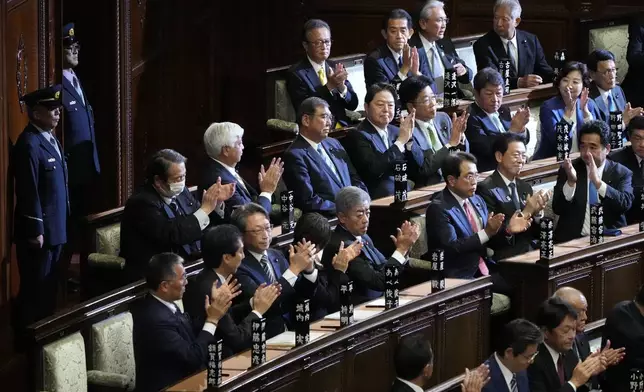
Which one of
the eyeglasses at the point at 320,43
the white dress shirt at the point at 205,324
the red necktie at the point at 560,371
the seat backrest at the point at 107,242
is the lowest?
the red necktie at the point at 560,371

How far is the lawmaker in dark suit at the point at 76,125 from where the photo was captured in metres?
7.89

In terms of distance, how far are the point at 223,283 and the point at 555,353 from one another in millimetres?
1400

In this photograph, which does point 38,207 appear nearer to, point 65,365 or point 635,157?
point 65,365

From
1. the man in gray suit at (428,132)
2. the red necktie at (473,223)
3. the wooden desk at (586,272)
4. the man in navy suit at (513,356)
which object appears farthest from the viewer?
the man in gray suit at (428,132)

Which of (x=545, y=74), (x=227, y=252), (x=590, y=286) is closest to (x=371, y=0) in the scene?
(x=545, y=74)

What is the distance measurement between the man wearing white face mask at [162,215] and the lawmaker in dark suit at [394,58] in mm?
2032

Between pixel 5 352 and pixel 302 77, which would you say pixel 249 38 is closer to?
pixel 302 77

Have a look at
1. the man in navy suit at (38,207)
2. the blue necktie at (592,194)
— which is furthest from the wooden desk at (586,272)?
the man in navy suit at (38,207)

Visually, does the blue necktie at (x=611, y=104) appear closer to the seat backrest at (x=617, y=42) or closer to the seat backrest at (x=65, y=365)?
the seat backrest at (x=617, y=42)

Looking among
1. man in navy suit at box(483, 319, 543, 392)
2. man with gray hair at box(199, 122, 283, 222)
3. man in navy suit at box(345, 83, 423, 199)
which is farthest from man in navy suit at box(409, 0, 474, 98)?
man in navy suit at box(483, 319, 543, 392)

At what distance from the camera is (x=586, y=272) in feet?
22.7

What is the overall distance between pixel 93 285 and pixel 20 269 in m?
0.36

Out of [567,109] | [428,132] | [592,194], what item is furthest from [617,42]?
[592,194]

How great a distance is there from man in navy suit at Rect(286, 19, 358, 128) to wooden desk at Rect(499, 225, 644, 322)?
1.64 metres
